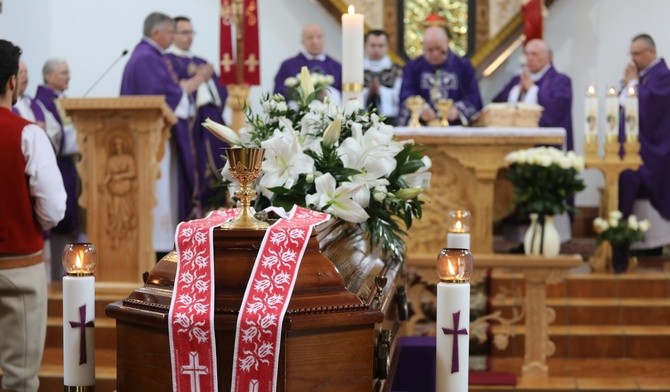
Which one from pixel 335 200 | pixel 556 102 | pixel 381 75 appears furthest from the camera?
pixel 381 75

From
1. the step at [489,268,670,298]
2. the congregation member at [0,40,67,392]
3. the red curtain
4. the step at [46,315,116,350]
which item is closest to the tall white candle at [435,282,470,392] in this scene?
the congregation member at [0,40,67,392]

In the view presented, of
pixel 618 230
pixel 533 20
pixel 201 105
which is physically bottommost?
pixel 618 230

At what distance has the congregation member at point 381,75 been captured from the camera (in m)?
9.53

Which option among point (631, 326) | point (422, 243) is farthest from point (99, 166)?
point (631, 326)

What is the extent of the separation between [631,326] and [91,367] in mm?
5215

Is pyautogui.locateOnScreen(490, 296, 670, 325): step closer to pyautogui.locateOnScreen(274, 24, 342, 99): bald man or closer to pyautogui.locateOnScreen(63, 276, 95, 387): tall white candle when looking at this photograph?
pyautogui.locateOnScreen(274, 24, 342, 99): bald man

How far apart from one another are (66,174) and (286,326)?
647cm

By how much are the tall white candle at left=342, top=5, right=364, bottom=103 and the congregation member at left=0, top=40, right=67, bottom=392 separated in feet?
3.97

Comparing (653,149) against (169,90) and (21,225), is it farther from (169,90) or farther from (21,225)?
(21,225)

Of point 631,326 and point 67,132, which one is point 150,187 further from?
point 631,326

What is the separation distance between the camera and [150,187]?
677 centimetres

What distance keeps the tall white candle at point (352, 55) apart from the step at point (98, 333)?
314cm

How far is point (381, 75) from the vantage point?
9.72 meters

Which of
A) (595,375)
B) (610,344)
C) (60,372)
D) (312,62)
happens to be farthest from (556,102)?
(60,372)
